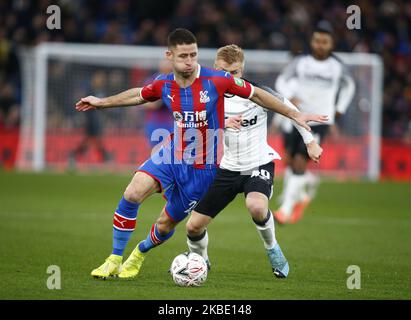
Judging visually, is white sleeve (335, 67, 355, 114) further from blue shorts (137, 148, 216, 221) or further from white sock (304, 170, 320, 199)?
blue shorts (137, 148, 216, 221)

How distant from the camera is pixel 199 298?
23.0ft

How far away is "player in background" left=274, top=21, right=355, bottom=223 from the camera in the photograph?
13180 mm

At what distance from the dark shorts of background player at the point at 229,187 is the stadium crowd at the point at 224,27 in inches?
549

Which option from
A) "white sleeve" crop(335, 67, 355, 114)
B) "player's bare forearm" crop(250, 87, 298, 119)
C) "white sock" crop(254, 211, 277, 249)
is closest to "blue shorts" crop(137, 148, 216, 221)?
"white sock" crop(254, 211, 277, 249)

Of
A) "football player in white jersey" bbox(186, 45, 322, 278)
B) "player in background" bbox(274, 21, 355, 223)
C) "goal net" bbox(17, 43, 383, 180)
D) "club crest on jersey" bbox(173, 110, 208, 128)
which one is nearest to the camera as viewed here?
"club crest on jersey" bbox(173, 110, 208, 128)

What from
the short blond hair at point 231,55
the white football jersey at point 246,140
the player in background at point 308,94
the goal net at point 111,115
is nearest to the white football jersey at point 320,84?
the player in background at point 308,94

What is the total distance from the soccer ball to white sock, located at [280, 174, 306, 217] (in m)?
5.33

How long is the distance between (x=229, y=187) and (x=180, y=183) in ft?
1.64

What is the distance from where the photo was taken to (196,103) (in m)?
7.96

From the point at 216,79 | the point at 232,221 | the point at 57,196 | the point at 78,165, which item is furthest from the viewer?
the point at 78,165
